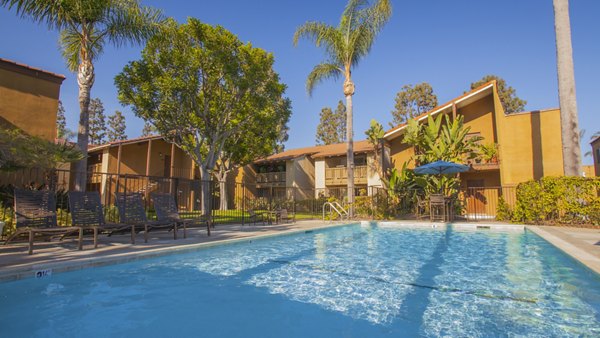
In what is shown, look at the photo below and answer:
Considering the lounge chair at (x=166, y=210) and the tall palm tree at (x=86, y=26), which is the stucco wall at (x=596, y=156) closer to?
the lounge chair at (x=166, y=210)

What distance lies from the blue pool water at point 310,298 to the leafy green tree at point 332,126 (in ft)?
137

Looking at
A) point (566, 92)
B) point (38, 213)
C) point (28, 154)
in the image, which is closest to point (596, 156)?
point (566, 92)

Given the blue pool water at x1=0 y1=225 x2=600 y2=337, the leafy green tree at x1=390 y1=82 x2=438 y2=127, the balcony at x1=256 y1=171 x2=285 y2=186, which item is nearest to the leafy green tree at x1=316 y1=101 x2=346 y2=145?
the leafy green tree at x1=390 y1=82 x2=438 y2=127

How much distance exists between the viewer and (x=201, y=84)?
1816cm

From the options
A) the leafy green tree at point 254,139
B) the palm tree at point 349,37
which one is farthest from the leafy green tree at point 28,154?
the palm tree at point 349,37

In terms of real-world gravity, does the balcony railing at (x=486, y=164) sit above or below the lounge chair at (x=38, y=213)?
above

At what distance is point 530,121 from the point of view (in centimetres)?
1983

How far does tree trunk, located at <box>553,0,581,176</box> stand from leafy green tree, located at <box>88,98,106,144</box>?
57816 millimetres

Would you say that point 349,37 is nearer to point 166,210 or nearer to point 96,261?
point 166,210

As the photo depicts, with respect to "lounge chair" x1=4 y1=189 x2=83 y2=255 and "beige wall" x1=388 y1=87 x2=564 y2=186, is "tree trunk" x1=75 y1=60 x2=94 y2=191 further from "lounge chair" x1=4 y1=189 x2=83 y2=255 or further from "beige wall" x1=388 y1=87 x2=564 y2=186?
"beige wall" x1=388 y1=87 x2=564 y2=186

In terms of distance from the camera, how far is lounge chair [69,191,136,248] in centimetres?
719

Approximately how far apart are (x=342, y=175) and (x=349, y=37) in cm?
1280

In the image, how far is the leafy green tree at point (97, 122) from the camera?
173 ft

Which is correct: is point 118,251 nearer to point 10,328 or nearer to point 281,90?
point 10,328
